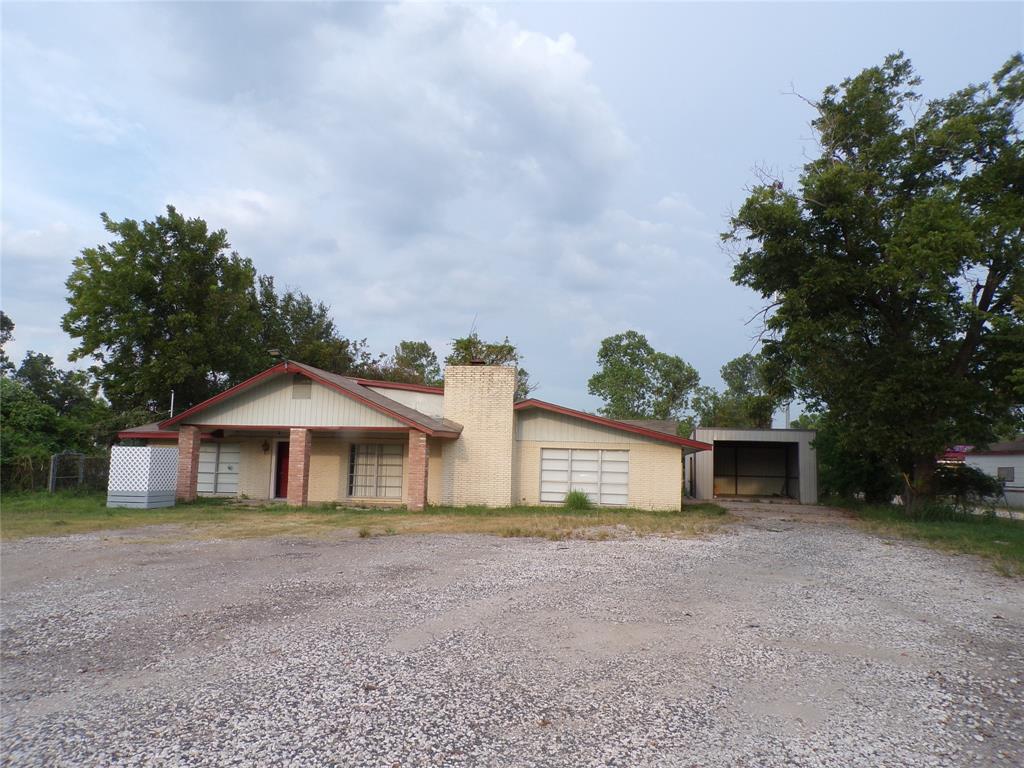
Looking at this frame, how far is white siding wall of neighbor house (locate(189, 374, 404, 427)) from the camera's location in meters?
18.7

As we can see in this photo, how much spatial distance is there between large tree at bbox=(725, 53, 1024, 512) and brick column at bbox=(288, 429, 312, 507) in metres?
14.7

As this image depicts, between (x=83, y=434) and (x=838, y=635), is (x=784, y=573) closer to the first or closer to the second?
(x=838, y=635)

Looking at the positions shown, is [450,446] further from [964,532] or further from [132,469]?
[964,532]

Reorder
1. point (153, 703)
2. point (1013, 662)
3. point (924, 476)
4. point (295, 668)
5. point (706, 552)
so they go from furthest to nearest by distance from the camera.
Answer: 1. point (924, 476)
2. point (706, 552)
3. point (1013, 662)
4. point (295, 668)
5. point (153, 703)

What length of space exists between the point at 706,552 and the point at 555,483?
8990mm

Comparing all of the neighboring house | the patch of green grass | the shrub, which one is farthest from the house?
the neighboring house

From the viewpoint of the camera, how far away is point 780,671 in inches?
198

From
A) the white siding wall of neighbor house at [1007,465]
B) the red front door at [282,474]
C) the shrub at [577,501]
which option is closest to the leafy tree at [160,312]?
the red front door at [282,474]

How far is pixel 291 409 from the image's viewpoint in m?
19.1

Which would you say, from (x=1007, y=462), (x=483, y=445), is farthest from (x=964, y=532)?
(x=1007, y=462)

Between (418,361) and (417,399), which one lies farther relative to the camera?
(418,361)

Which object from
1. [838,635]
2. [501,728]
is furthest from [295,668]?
[838,635]

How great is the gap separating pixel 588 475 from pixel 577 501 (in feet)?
3.61

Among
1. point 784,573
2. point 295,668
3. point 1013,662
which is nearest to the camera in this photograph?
point 295,668
